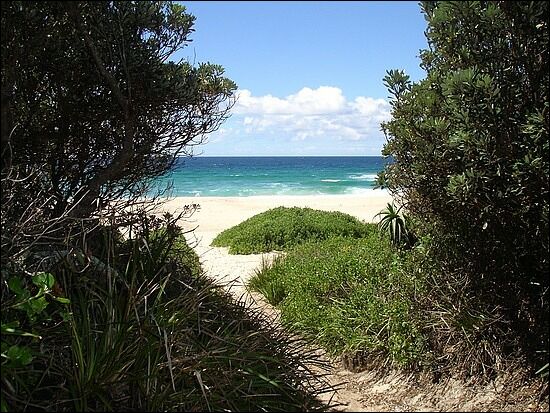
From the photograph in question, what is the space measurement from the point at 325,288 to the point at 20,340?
4.19m

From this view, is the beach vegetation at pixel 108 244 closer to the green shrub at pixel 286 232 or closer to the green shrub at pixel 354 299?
the green shrub at pixel 354 299

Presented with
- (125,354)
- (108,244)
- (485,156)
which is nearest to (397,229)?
(485,156)

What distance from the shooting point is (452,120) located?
15.2ft

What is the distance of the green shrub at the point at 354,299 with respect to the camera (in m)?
5.66

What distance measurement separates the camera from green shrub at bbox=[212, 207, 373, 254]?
527 inches

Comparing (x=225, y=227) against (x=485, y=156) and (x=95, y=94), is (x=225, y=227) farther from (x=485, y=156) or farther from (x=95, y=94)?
(x=485, y=156)

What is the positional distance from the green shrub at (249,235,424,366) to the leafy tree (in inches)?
93.7

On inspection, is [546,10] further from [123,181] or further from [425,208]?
[123,181]

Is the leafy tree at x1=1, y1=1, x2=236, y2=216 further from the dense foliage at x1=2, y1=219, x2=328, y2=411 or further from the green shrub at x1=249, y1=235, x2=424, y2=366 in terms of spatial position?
the green shrub at x1=249, y1=235, x2=424, y2=366

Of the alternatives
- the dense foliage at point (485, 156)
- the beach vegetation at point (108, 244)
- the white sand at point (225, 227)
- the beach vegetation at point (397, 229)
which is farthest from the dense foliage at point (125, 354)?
the beach vegetation at point (397, 229)

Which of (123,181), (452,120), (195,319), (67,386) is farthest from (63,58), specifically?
(452,120)

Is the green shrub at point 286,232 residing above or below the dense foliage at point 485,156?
below

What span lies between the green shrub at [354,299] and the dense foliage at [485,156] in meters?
0.52

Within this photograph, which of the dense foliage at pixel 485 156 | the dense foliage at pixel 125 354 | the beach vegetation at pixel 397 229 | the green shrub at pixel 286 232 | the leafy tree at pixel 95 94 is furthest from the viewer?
the green shrub at pixel 286 232
